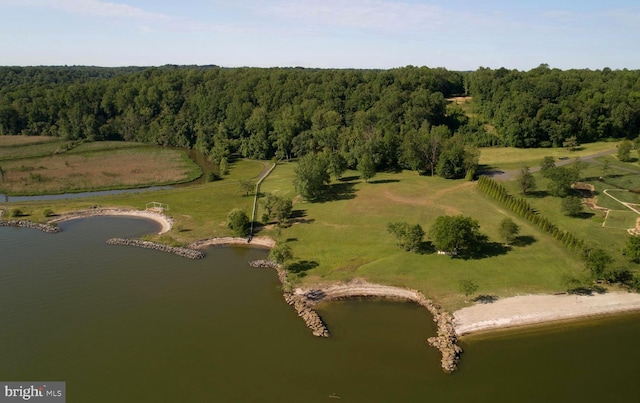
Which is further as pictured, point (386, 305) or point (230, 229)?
point (230, 229)

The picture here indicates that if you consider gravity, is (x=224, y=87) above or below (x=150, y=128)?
above

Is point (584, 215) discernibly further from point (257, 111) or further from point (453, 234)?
point (257, 111)

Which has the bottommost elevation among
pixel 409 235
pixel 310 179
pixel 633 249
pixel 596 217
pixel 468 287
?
pixel 468 287

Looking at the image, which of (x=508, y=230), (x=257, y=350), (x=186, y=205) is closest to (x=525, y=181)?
(x=508, y=230)

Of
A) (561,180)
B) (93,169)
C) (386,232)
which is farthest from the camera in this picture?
(93,169)

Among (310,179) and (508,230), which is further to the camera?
(310,179)

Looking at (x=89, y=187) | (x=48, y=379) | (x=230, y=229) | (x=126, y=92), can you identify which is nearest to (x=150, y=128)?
(x=126, y=92)

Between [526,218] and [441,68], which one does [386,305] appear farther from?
[441,68]
